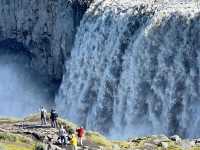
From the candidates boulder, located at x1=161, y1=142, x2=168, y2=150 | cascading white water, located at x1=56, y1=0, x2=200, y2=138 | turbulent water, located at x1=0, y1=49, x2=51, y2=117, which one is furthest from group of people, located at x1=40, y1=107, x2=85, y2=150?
turbulent water, located at x1=0, y1=49, x2=51, y2=117

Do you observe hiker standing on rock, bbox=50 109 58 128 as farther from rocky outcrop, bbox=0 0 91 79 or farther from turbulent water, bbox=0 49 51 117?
turbulent water, bbox=0 49 51 117

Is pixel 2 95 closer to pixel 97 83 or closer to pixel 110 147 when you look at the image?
pixel 97 83

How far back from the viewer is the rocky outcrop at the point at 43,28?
11881 cm

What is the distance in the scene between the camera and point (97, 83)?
105 meters

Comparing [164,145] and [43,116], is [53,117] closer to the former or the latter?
[43,116]

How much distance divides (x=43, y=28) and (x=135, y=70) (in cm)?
3092

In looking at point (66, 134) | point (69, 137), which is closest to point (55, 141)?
point (69, 137)

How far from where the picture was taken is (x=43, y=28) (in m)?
125

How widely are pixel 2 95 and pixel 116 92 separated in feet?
115

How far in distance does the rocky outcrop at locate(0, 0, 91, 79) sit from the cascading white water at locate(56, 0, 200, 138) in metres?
6.50

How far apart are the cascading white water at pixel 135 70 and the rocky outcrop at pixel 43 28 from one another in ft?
21.3

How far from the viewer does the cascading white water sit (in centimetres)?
9044

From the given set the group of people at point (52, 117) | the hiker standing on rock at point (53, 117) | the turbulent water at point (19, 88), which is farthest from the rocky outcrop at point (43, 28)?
the hiker standing on rock at point (53, 117)

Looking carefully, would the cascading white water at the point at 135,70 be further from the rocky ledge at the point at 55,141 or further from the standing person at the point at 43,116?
the standing person at the point at 43,116
